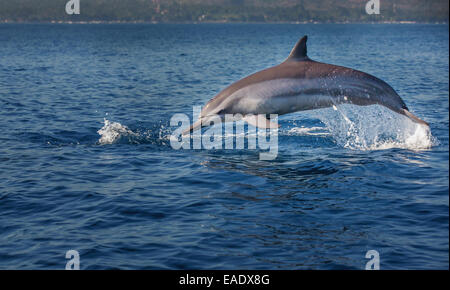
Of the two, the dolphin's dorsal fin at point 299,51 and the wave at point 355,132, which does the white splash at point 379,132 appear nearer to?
the wave at point 355,132

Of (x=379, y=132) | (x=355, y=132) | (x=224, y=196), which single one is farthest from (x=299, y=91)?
(x=355, y=132)

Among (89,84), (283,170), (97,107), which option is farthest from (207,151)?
(89,84)

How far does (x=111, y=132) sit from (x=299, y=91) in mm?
9790

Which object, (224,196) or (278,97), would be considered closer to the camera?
(224,196)

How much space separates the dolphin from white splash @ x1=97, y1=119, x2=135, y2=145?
7146 mm

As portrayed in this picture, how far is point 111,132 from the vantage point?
70.2 ft

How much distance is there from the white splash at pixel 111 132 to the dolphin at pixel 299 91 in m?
7.15

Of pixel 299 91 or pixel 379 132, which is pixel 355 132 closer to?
pixel 379 132

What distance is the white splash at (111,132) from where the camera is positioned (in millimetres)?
20531

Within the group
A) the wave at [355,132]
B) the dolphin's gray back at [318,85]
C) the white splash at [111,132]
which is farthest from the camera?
the white splash at [111,132]

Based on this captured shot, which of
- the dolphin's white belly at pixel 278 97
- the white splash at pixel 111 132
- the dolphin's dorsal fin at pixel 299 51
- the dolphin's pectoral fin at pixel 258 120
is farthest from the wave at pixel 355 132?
the dolphin's pectoral fin at pixel 258 120

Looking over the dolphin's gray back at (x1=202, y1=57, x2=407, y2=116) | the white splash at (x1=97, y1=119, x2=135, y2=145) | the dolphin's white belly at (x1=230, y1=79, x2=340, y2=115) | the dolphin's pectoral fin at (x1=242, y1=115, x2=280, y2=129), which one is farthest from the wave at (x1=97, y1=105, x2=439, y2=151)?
the dolphin's pectoral fin at (x1=242, y1=115, x2=280, y2=129)
